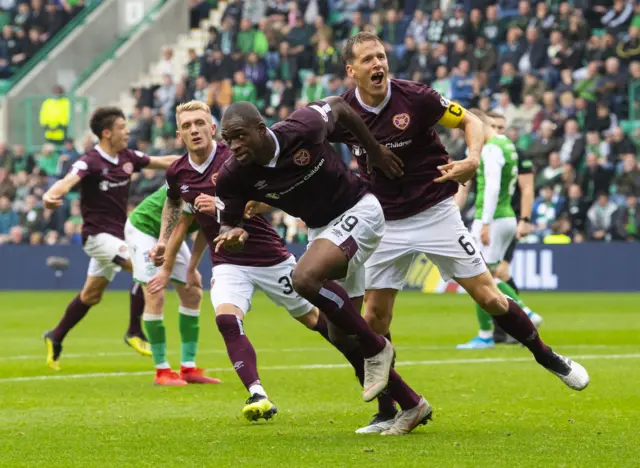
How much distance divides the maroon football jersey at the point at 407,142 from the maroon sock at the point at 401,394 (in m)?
1.13

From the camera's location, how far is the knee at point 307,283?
25.1ft

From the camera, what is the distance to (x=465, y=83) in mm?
26594

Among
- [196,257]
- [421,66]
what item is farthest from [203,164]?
[421,66]

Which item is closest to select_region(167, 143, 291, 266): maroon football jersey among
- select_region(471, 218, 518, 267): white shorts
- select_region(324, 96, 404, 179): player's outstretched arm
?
select_region(324, 96, 404, 179): player's outstretched arm

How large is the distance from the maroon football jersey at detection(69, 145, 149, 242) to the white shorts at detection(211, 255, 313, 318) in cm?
378

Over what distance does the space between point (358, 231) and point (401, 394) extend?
1068mm

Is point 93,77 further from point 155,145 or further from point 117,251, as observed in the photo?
point 117,251

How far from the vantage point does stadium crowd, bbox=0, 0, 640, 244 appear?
24.3 m

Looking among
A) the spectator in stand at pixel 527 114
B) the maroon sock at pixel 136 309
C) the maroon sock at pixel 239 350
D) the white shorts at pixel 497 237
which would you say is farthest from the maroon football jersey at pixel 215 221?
the spectator in stand at pixel 527 114

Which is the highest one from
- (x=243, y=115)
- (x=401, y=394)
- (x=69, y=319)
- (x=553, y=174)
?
A: (x=243, y=115)

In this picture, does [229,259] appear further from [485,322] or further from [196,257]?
[485,322]

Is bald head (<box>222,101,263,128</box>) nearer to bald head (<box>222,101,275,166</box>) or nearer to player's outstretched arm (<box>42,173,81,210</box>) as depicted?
bald head (<box>222,101,275,166</box>)

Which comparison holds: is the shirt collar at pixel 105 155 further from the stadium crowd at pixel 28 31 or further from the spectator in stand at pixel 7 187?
Result: the stadium crowd at pixel 28 31

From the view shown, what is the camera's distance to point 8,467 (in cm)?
696
